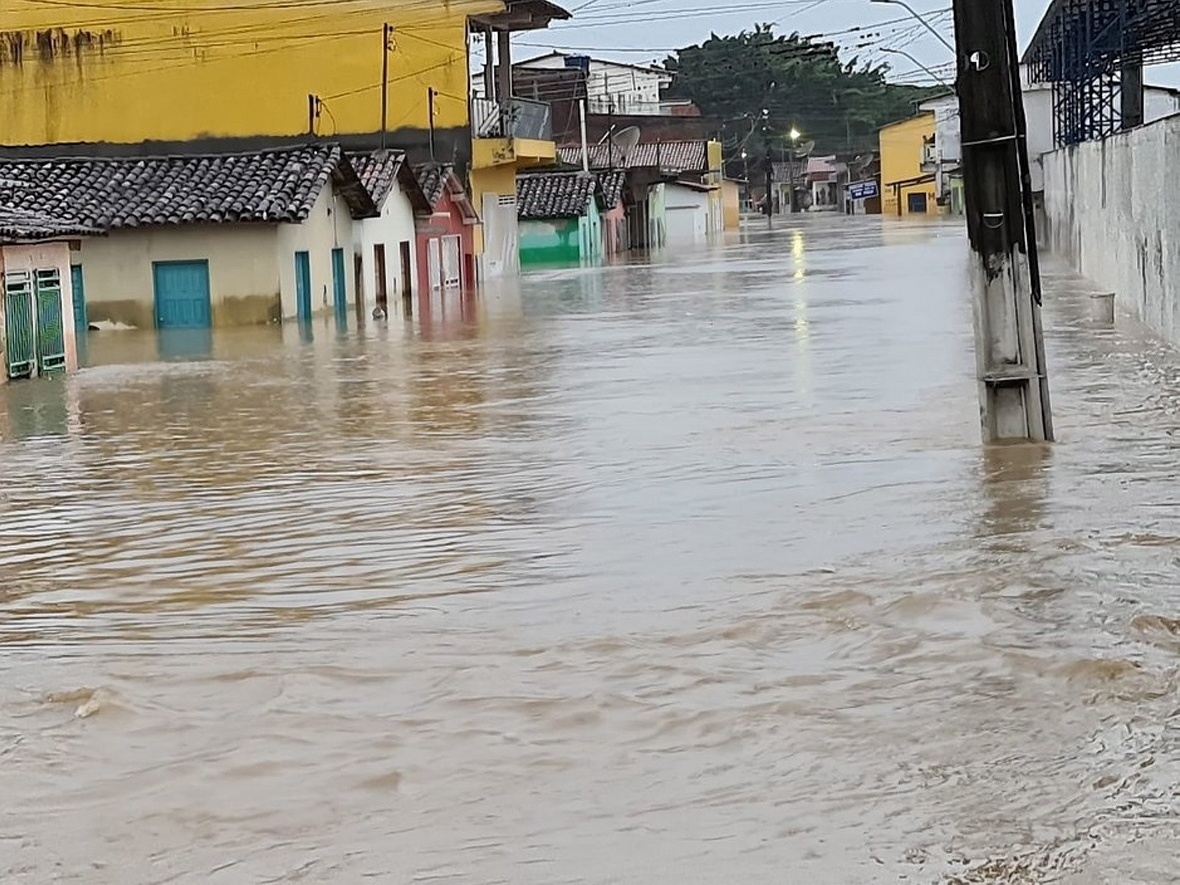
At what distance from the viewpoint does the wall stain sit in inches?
1919

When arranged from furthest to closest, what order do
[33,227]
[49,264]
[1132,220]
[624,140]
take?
[624,140] < [49,264] < [1132,220] < [33,227]

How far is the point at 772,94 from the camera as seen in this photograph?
5089 inches

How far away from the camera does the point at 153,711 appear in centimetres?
802

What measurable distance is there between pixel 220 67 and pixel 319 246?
471 inches

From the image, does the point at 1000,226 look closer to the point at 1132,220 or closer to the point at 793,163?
the point at 1132,220

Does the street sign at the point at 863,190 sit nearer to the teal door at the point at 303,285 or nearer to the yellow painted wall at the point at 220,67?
the yellow painted wall at the point at 220,67

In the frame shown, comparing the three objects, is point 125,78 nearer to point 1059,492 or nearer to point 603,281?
point 603,281

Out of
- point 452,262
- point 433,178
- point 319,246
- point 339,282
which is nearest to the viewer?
point 319,246

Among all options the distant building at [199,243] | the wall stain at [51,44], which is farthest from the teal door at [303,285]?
the wall stain at [51,44]

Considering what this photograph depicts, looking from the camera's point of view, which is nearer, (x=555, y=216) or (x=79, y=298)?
(x=79, y=298)

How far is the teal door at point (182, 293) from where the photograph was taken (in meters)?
36.2

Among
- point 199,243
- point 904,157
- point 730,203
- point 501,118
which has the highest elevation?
point 904,157

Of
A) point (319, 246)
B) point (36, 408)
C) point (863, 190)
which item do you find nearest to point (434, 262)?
point (319, 246)

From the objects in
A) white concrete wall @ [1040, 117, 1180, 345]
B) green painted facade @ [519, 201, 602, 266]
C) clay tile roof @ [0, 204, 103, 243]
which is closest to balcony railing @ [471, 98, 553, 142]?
green painted facade @ [519, 201, 602, 266]
